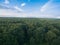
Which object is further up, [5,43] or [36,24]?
[36,24]

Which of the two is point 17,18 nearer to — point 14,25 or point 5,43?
point 14,25

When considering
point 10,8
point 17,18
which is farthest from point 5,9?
point 17,18

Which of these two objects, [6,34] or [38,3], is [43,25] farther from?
[6,34]

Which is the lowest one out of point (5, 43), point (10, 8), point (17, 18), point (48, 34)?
point (5, 43)

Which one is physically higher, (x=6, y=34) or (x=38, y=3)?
(x=38, y=3)

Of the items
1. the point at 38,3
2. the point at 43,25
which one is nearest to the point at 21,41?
the point at 43,25
